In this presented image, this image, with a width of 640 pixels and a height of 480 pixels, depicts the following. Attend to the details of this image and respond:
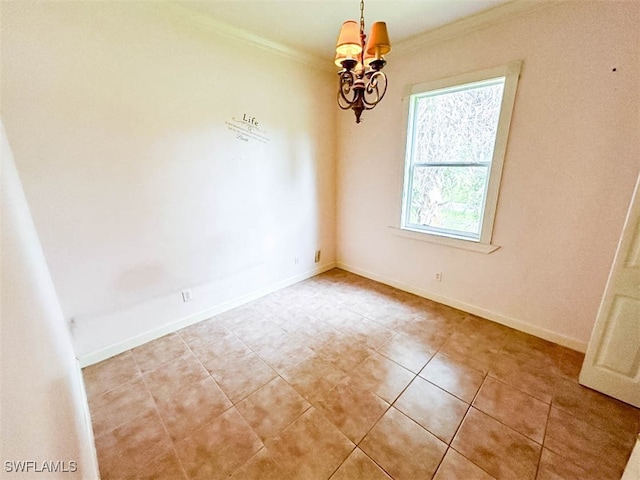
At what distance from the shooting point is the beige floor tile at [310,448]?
1.35 meters

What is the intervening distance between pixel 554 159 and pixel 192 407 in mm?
3286

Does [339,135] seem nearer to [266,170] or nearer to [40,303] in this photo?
[266,170]

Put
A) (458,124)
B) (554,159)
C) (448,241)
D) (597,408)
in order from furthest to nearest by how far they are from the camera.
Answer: (448,241) < (458,124) < (554,159) < (597,408)

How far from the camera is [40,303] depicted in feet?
3.52

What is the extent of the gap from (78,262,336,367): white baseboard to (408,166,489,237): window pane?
1.79 meters

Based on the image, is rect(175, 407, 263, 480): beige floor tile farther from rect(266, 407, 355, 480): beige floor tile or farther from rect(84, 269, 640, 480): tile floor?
rect(266, 407, 355, 480): beige floor tile

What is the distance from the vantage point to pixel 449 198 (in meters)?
2.82

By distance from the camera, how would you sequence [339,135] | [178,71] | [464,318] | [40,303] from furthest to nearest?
[339,135] < [464,318] < [178,71] < [40,303]

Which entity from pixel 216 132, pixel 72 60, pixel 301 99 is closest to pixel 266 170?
pixel 216 132

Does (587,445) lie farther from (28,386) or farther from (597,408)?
(28,386)

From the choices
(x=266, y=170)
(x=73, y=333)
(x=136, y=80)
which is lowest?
(x=73, y=333)

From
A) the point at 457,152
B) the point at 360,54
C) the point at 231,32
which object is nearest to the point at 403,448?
the point at 360,54

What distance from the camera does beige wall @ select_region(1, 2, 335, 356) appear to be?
1.72 meters

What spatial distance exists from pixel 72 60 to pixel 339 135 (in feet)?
8.79
